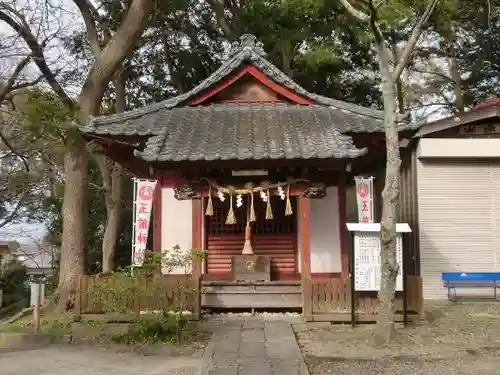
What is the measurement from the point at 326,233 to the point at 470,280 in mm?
4628

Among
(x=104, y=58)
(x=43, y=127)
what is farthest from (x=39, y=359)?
(x=104, y=58)

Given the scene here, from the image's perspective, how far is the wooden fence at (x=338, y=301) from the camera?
1018cm

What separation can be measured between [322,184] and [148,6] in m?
6.62

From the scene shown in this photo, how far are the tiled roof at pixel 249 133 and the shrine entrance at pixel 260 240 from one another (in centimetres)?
202

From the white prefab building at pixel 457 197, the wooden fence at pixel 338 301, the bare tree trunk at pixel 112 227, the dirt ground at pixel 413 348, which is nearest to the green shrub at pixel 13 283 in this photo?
the bare tree trunk at pixel 112 227

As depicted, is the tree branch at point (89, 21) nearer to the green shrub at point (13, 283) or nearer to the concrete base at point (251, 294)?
the concrete base at point (251, 294)

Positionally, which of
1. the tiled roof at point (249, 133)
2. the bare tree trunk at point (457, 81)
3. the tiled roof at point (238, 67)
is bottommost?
the tiled roof at point (249, 133)

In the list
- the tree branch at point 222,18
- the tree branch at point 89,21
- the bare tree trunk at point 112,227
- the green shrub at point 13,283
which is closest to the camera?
the tree branch at point 89,21

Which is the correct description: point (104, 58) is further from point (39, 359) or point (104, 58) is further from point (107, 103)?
point (107, 103)

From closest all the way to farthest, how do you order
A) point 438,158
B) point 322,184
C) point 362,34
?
1. point 322,184
2. point 438,158
3. point 362,34

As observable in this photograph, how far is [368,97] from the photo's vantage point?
22.8 meters

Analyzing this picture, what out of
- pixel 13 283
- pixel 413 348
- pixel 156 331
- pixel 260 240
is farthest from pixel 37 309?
pixel 13 283

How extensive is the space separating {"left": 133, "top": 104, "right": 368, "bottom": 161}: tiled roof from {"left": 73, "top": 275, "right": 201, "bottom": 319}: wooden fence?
2.36m

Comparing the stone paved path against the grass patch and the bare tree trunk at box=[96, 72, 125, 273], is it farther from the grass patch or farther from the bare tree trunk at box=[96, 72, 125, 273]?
the bare tree trunk at box=[96, 72, 125, 273]
